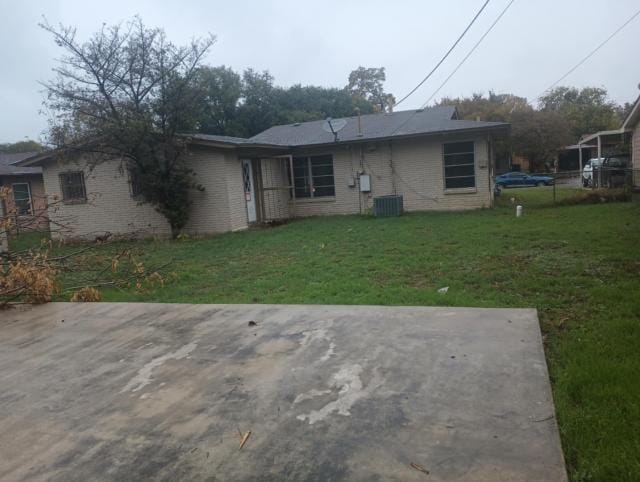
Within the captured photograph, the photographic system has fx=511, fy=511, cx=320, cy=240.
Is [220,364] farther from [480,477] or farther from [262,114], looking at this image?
[262,114]

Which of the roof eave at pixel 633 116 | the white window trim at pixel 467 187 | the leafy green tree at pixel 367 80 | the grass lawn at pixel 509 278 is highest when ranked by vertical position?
the leafy green tree at pixel 367 80

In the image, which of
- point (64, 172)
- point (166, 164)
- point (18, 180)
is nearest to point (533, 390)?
point (166, 164)

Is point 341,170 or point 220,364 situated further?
point 341,170

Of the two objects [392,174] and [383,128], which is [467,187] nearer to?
[392,174]

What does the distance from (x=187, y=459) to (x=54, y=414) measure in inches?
45.6

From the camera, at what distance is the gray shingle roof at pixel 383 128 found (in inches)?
635

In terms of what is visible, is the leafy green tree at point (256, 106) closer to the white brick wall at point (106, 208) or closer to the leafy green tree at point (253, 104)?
the leafy green tree at point (253, 104)

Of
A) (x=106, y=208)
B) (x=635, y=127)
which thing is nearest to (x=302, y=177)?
(x=106, y=208)

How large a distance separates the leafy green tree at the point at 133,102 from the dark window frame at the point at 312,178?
5163mm

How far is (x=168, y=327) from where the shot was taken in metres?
4.95

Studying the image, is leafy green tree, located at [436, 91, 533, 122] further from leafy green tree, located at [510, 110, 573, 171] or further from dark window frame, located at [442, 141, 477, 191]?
dark window frame, located at [442, 141, 477, 191]

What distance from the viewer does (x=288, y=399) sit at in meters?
3.13

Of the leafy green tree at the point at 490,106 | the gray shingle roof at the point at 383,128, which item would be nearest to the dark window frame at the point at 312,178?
the gray shingle roof at the point at 383,128

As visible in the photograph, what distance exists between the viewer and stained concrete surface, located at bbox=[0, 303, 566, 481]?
7.99 feet
